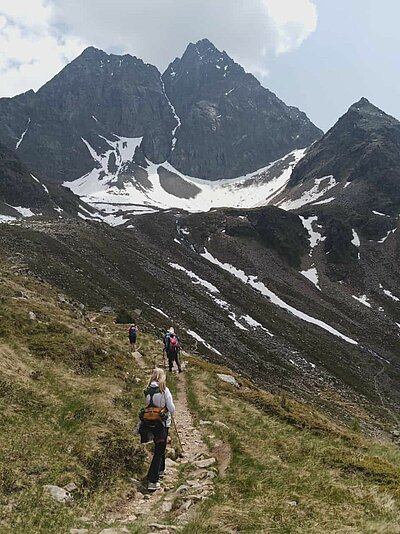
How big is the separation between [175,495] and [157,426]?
1.67 meters

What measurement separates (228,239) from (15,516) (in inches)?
5348

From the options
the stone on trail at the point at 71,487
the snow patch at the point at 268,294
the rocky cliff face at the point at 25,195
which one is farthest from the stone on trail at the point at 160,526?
the rocky cliff face at the point at 25,195

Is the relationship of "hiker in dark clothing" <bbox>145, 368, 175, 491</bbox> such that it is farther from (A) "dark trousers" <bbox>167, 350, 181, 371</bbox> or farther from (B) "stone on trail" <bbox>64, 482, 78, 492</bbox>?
(A) "dark trousers" <bbox>167, 350, 181, 371</bbox>

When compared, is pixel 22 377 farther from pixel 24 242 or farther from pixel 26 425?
pixel 24 242

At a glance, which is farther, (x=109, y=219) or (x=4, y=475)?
(x=109, y=219)

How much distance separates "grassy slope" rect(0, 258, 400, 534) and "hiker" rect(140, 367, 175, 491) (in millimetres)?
691

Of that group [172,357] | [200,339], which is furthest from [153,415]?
[200,339]

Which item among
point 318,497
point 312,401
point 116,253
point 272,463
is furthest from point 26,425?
point 116,253

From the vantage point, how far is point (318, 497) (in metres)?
10.0

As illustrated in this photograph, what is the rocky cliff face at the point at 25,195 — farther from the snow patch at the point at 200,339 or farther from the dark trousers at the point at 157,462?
the dark trousers at the point at 157,462

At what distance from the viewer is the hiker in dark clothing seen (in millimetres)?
10922

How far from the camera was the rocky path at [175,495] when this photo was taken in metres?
9.09

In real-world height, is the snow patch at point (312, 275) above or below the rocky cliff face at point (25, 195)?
above

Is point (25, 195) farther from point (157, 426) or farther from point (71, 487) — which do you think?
point (71, 487)
